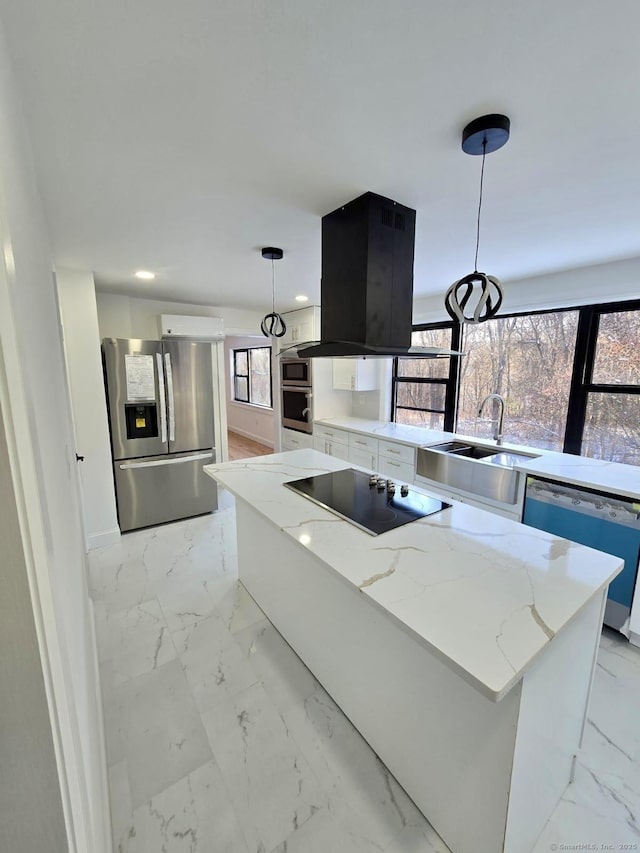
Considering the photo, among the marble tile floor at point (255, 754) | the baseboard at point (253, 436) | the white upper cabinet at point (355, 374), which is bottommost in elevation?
the marble tile floor at point (255, 754)

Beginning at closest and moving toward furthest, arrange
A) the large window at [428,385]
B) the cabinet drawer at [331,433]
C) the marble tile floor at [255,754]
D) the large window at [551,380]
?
the marble tile floor at [255,754], the large window at [551,380], the large window at [428,385], the cabinet drawer at [331,433]

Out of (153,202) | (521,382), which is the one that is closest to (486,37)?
(153,202)

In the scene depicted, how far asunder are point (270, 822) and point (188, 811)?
0.29 metres

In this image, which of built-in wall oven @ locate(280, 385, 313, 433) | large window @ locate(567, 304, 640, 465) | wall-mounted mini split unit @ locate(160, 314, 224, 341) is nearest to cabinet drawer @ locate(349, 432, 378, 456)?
built-in wall oven @ locate(280, 385, 313, 433)

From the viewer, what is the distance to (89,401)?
288 cm

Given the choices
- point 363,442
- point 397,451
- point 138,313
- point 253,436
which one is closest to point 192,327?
point 138,313

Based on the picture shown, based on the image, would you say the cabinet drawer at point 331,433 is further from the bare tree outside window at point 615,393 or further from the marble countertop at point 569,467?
the bare tree outside window at point 615,393

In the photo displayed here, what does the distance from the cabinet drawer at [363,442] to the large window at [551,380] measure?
2.67 ft

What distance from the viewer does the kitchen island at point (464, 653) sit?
94cm

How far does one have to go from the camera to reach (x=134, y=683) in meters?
1.73

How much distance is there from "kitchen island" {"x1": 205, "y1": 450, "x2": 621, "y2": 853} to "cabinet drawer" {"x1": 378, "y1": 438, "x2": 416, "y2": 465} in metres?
1.47

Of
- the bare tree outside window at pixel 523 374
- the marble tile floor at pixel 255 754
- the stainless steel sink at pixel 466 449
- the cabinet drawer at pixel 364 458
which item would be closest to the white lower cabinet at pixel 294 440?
the cabinet drawer at pixel 364 458

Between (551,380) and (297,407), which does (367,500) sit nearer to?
(551,380)

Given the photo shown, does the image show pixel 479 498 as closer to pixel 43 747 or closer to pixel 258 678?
pixel 258 678
